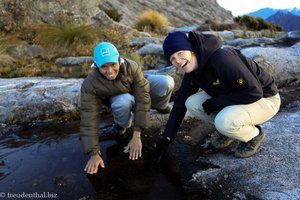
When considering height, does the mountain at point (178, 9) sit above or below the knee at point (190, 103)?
below

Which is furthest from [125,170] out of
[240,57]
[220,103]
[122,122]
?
[240,57]

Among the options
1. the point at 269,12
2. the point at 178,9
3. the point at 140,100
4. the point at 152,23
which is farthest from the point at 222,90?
the point at 269,12

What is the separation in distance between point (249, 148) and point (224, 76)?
79 centimetres

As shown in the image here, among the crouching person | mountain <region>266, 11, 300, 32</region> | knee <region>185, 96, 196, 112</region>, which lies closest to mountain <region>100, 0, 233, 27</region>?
mountain <region>266, 11, 300, 32</region>

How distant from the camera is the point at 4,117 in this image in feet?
14.0

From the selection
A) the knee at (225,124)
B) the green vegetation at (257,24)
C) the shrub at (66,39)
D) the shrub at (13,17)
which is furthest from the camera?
the green vegetation at (257,24)

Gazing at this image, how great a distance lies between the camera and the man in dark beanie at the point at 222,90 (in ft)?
8.78

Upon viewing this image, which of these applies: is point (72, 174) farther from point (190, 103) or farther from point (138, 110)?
point (190, 103)

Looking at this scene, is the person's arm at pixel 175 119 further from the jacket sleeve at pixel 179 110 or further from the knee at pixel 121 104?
the knee at pixel 121 104

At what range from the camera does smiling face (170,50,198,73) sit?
8.82 feet

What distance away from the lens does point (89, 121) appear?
311cm

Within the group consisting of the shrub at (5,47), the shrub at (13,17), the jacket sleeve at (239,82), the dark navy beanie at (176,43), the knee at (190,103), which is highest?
the dark navy beanie at (176,43)

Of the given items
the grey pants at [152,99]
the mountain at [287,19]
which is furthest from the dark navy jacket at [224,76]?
the mountain at [287,19]

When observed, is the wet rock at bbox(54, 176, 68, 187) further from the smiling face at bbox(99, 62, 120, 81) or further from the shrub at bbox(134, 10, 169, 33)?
the shrub at bbox(134, 10, 169, 33)
